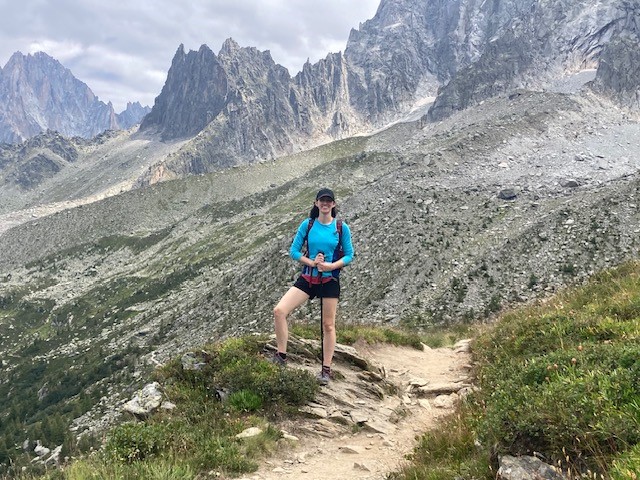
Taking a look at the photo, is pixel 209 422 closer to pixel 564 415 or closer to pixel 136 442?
pixel 136 442

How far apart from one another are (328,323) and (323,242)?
179cm

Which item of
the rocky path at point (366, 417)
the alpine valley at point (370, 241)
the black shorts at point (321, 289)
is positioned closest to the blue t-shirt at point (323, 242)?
the black shorts at point (321, 289)

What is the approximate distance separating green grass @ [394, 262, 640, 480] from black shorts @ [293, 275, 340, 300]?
3.29 meters

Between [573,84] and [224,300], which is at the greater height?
[573,84]

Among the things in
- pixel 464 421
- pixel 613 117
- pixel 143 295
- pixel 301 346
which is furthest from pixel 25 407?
pixel 613 117

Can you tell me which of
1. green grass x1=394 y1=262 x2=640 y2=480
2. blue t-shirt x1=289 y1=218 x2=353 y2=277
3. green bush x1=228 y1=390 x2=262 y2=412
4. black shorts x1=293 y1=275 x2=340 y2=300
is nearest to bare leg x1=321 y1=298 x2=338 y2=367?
black shorts x1=293 y1=275 x2=340 y2=300

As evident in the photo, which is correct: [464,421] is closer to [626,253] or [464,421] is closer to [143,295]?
[626,253]

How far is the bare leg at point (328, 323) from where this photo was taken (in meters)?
9.30

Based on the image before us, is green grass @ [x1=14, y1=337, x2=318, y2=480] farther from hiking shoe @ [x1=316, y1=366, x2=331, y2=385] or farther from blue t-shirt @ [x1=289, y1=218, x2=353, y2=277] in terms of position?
blue t-shirt @ [x1=289, y1=218, x2=353, y2=277]

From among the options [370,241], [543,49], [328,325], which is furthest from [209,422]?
[543,49]

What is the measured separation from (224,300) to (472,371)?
3553 centimetres

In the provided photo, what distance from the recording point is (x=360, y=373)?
1175cm

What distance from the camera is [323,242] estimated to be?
9.23 m

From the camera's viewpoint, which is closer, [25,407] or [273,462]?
[273,462]
